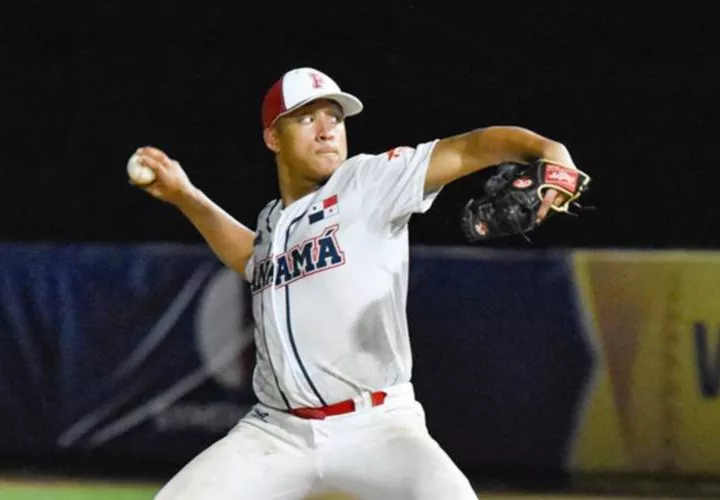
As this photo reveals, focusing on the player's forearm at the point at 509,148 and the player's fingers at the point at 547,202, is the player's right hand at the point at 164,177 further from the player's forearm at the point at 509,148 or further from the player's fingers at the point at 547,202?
the player's fingers at the point at 547,202

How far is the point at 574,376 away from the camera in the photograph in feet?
28.6

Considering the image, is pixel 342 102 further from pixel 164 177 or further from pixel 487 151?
pixel 487 151

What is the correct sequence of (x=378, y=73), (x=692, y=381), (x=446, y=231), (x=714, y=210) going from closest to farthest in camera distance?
(x=692, y=381) → (x=446, y=231) → (x=714, y=210) → (x=378, y=73)

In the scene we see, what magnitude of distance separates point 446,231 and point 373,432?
21.4 ft

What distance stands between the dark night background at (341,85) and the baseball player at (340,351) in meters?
6.92

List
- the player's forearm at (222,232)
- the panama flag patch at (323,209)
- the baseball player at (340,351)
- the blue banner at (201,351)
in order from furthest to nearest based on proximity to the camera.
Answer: the blue banner at (201,351)
the player's forearm at (222,232)
the panama flag patch at (323,209)
the baseball player at (340,351)

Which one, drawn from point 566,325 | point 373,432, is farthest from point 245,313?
point 373,432

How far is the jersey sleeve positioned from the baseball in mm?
926

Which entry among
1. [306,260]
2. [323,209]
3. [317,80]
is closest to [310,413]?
[306,260]

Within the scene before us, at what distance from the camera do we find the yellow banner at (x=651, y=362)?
8.62 metres

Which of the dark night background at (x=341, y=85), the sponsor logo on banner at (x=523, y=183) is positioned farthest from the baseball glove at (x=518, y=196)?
the dark night background at (x=341, y=85)

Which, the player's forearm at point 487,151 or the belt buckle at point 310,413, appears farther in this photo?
the belt buckle at point 310,413

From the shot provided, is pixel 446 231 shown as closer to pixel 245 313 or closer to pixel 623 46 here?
pixel 245 313

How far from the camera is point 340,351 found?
189 inches
